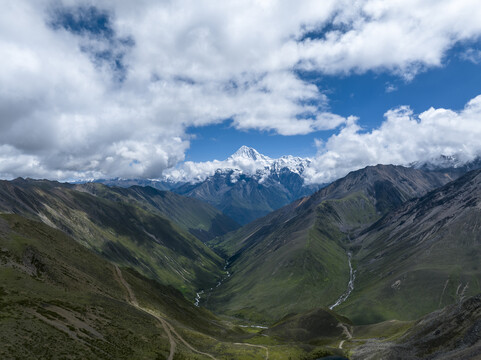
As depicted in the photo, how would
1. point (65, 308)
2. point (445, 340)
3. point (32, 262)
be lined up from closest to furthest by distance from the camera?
point (445, 340) < point (65, 308) < point (32, 262)

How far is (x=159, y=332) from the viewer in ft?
360

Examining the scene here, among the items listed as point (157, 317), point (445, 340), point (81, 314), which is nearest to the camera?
point (445, 340)

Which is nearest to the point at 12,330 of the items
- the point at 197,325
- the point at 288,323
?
the point at 197,325

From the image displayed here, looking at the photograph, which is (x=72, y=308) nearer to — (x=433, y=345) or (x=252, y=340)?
(x=252, y=340)

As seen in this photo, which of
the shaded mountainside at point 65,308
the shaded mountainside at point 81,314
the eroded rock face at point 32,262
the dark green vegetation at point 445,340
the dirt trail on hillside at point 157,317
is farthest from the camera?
the eroded rock face at point 32,262

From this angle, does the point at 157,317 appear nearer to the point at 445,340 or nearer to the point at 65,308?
the point at 65,308

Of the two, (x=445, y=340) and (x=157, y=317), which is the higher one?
(x=157, y=317)

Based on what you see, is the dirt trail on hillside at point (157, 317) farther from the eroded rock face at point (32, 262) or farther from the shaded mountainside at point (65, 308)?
the eroded rock face at point (32, 262)

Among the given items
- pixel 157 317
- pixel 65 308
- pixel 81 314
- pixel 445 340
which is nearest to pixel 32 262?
pixel 65 308

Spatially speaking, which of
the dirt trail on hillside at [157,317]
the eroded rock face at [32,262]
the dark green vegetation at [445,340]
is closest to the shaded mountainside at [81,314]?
the eroded rock face at [32,262]

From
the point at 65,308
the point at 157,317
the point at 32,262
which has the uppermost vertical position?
the point at 32,262

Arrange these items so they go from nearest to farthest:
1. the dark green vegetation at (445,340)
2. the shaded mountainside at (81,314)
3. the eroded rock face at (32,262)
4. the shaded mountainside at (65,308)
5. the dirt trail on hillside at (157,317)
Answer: the shaded mountainside at (65,308)
the shaded mountainside at (81,314)
the dark green vegetation at (445,340)
the dirt trail on hillside at (157,317)
the eroded rock face at (32,262)

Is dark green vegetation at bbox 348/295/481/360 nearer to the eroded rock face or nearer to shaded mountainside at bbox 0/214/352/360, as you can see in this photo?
shaded mountainside at bbox 0/214/352/360

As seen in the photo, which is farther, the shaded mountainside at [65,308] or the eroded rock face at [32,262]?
the eroded rock face at [32,262]
